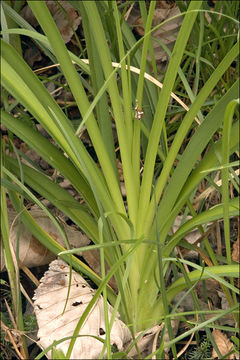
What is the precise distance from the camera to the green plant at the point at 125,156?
3.06 feet

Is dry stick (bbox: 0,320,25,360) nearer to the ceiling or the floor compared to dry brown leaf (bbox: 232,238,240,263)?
nearer to the ceiling

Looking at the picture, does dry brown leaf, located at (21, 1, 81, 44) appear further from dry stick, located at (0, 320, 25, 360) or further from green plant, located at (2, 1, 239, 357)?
dry stick, located at (0, 320, 25, 360)

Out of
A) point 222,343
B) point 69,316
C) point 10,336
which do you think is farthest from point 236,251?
point 10,336

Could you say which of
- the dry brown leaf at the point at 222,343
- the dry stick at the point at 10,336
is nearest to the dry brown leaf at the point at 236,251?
the dry brown leaf at the point at 222,343

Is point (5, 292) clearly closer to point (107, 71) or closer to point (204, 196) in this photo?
point (204, 196)

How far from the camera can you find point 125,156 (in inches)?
41.3

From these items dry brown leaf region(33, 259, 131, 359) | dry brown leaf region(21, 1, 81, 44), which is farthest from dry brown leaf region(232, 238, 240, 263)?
dry brown leaf region(21, 1, 81, 44)

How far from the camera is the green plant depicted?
0.93 metres

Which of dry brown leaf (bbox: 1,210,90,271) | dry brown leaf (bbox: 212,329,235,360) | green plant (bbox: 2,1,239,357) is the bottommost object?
dry brown leaf (bbox: 212,329,235,360)

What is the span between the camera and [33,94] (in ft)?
3.02

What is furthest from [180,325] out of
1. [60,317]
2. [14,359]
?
[14,359]

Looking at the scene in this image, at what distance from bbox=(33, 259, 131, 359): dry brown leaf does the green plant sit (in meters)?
0.05

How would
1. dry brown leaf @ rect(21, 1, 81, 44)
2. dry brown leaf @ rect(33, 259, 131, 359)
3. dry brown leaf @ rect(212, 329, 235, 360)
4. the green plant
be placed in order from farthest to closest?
dry brown leaf @ rect(21, 1, 81, 44) → dry brown leaf @ rect(212, 329, 235, 360) → dry brown leaf @ rect(33, 259, 131, 359) → the green plant

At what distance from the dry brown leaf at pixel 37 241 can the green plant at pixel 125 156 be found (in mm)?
153
